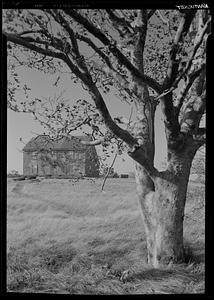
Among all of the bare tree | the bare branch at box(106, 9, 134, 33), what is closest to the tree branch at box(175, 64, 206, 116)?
the bare tree

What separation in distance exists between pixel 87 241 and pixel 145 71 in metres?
1.11

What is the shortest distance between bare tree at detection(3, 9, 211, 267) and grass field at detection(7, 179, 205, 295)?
95 mm

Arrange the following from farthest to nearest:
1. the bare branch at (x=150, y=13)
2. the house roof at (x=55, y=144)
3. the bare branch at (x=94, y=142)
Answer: the bare branch at (x=94, y=142) < the house roof at (x=55, y=144) < the bare branch at (x=150, y=13)

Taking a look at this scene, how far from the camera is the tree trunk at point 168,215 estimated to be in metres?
1.88

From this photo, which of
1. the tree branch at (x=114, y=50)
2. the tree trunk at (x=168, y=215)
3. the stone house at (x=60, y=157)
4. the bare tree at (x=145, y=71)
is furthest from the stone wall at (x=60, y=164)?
the tree branch at (x=114, y=50)

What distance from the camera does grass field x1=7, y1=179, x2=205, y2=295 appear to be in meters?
1.67

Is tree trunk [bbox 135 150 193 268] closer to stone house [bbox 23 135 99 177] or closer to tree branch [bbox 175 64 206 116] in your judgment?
tree branch [bbox 175 64 206 116]

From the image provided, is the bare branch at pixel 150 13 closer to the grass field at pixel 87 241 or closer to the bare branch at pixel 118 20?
the bare branch at pixel 118 20

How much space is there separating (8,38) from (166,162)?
1126 mm

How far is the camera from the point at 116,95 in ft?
6.11

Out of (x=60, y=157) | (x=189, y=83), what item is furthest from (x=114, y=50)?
(x=60, y=157)
